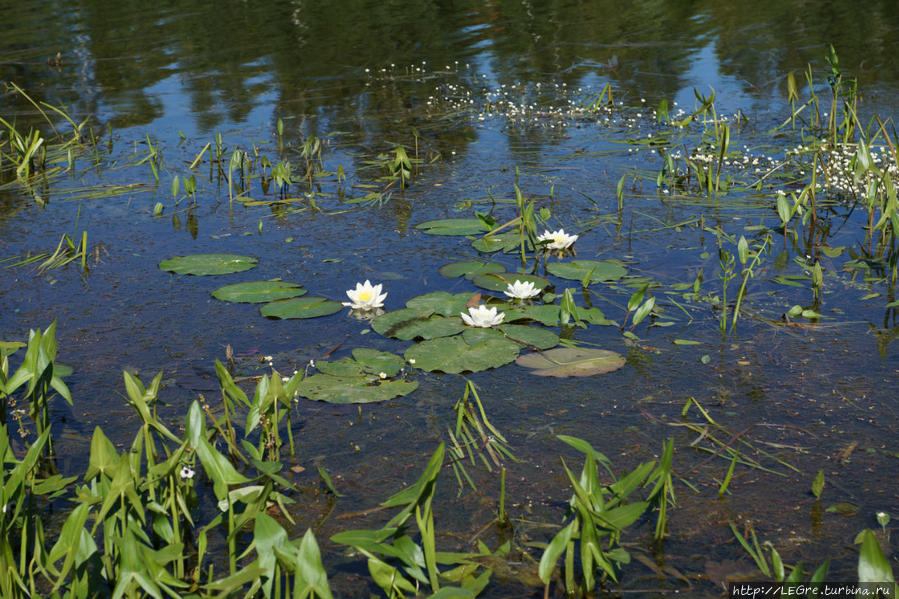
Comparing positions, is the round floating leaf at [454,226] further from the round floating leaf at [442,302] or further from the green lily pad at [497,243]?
the round floating leaf at [442,302]

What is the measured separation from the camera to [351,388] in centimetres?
258

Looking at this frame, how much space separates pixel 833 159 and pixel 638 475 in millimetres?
3348

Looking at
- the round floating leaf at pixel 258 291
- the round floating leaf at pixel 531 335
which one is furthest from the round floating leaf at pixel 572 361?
the round floating leaf at pixel 258 291

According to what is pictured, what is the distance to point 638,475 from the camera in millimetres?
1799

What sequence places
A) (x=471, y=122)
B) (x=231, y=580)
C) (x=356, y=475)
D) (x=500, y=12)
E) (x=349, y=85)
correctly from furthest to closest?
(x=500, y=12) → (x=349, y=85) → (x=471, y=122) → (x=356, y=475) → (x=231, y=580)

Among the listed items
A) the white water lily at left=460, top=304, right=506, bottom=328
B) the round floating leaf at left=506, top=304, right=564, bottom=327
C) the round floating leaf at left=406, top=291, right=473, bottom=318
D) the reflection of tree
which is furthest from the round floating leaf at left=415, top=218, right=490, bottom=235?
the reflection of tree

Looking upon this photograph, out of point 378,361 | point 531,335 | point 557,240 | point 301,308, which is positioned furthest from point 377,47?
point 378,361

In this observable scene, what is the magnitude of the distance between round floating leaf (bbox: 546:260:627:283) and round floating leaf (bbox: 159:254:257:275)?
48.9 inches

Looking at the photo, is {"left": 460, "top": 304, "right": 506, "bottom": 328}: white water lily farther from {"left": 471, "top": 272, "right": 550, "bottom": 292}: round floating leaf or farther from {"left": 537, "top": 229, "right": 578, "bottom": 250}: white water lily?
{"left": 537, "top": 229, "right": 578, "bottom": 250}: white water lily

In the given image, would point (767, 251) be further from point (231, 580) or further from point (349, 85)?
point (349, 85)

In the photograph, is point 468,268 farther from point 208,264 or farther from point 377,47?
point 377,47

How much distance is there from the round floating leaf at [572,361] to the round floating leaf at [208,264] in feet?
4.52

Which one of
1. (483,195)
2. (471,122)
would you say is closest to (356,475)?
(483,195)

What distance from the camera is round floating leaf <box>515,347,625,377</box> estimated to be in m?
2.64
